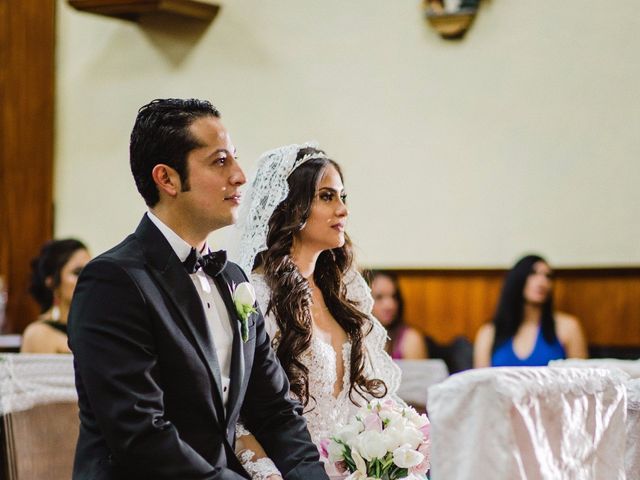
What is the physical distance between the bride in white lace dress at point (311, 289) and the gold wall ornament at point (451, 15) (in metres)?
3.29

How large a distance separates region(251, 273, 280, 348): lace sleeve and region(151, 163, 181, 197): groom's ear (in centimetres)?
79

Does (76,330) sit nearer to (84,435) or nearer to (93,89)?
(84,435)

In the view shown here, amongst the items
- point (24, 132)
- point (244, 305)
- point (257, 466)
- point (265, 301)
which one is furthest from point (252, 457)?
point (24, 132)

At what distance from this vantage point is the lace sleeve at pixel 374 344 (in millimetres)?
3348

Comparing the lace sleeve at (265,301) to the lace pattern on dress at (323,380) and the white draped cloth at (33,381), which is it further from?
the white draped cloth at (33,381)

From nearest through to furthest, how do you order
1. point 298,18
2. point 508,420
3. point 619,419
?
point 508,420
point 619,419
point 298,18

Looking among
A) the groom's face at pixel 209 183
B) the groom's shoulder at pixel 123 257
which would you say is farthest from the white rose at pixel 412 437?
the groom's shoulder at pixel 123 257

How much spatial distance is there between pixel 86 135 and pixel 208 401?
588cm

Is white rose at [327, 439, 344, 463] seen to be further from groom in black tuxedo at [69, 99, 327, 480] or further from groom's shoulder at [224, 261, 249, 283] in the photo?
groom's shoulder at [224, 261, 249, 283]

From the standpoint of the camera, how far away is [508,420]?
176 centimetres

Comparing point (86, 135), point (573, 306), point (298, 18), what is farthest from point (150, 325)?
point (86, 135)

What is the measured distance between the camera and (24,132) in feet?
26.0

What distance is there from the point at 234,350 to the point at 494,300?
419 centimetres

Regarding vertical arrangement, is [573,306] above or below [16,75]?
below
